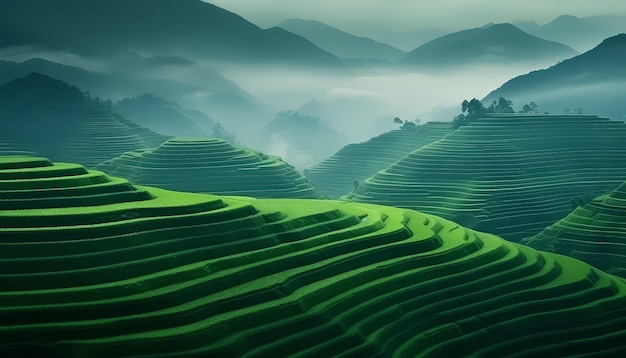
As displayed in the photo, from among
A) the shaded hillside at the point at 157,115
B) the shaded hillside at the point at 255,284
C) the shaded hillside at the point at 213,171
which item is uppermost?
the shaded hillside at the point at 255,284

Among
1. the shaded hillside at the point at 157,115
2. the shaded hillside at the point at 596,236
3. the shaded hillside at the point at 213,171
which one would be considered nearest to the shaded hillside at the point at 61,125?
the shaded hillside at the point at 213,171

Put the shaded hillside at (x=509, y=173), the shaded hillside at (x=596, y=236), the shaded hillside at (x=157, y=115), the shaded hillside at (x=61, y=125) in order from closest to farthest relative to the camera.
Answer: the shaded hillside at (x=596, y=236)
the shaded hillside at (x=509, y=173)
the shaded hillside at (x=61, y=125)
the shaded hillside at (x=157, y=115)

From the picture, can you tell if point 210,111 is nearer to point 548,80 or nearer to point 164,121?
point 164,121

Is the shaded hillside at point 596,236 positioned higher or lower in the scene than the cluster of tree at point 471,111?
lower

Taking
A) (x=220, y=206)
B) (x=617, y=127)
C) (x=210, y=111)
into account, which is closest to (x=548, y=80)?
(x=617, y=127)

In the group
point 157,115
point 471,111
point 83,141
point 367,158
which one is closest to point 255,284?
point 471,111

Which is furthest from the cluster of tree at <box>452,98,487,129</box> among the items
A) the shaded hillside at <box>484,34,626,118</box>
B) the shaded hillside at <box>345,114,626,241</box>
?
the shaded hillside at <box>484,34,626,118</box>

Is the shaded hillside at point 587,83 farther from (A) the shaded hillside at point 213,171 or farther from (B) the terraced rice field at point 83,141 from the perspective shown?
(A) the shaded hillside at point 213,171
